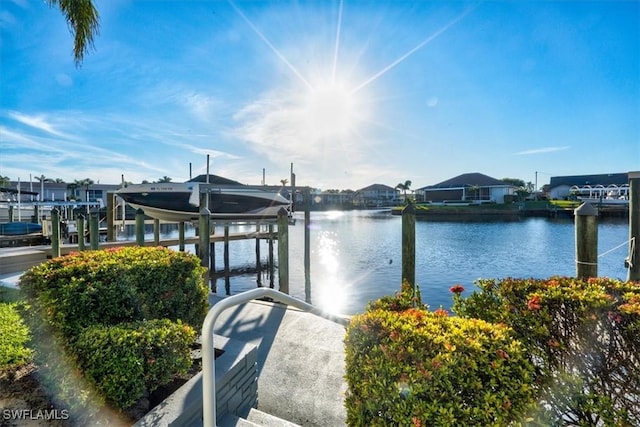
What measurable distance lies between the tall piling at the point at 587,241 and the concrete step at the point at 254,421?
3674 millimetres

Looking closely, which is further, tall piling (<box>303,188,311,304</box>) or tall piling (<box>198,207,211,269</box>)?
tall piling (<box>303,188,311,304</box>)

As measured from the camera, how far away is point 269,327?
4922mm

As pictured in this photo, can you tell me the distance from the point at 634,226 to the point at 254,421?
5483 millimetres

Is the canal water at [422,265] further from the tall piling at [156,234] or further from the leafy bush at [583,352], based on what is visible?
the leafy bush at [583,352]

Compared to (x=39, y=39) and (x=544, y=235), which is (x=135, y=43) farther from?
(x=544, y=235)

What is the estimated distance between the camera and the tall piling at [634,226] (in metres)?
4.07

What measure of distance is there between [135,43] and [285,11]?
12.8ft

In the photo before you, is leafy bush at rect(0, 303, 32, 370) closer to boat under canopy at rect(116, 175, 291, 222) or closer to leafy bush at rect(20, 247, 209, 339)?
leafy bush at rect(20, 247, 209, 339)

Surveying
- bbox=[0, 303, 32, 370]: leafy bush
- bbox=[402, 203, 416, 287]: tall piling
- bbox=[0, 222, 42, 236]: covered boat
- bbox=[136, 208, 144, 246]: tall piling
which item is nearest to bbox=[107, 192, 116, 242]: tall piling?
bbox=[136, 208, 144, 246]: tall piling

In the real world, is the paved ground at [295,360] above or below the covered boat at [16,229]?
below

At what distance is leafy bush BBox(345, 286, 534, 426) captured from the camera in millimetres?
1614

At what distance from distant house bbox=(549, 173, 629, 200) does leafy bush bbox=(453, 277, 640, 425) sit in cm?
6632

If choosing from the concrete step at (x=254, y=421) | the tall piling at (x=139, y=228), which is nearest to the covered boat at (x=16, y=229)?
the tall piling at (x=139, y=228)

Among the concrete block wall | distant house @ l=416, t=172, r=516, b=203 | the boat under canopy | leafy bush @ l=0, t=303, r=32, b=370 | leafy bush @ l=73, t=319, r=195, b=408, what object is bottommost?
the concrete block wall
